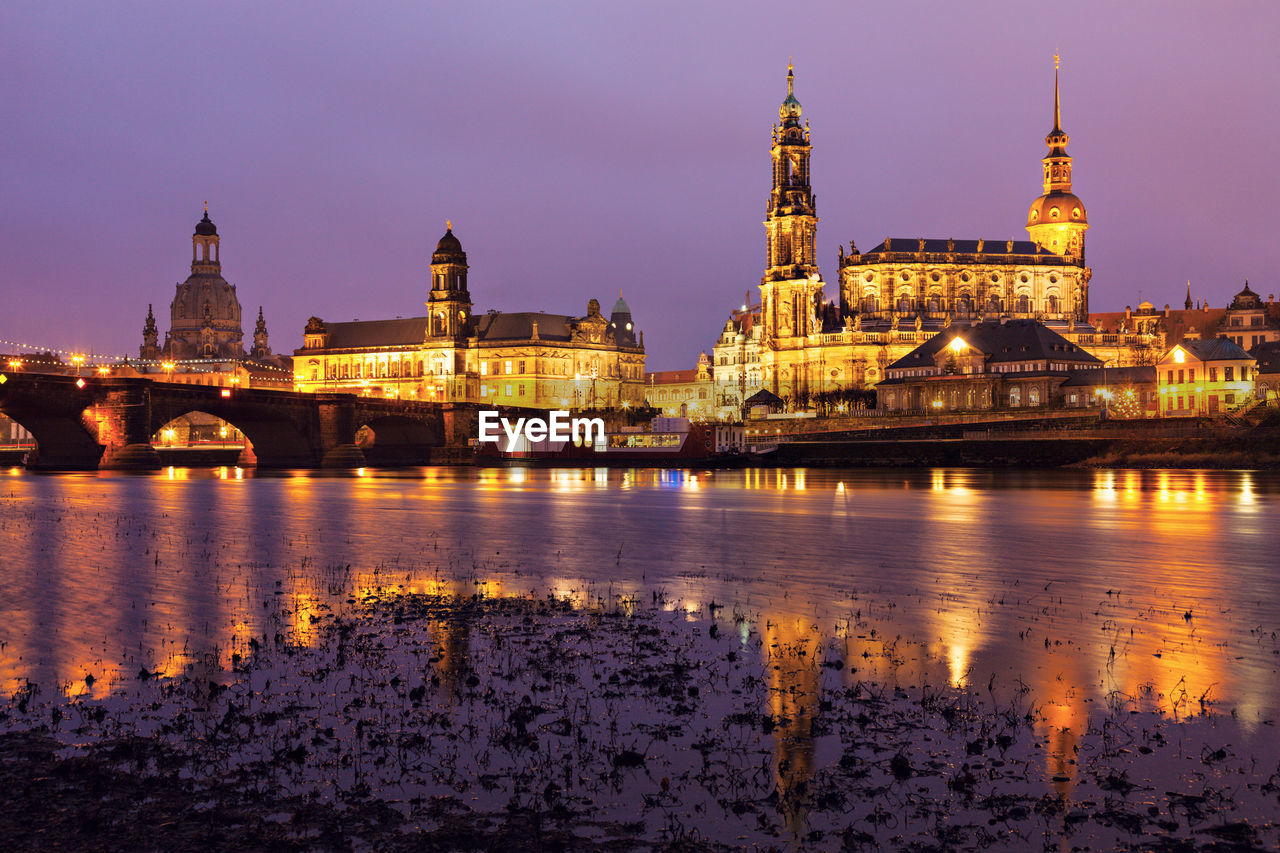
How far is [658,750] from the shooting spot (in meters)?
10.4

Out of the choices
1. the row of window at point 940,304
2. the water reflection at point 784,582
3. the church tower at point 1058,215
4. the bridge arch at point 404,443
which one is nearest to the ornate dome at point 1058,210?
the church tower at point 1058,215

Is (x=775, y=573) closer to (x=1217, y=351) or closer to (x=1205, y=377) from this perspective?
(x=1205, y=377)

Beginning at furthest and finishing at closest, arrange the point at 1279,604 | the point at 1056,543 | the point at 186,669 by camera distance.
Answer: the point at 1056,543, the point at 1279,604, the point at 186,669

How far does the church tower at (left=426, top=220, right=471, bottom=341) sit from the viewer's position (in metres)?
187

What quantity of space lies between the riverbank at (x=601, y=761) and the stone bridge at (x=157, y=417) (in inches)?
2902

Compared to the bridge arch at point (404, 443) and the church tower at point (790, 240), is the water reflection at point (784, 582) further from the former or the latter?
the church tower at point (790, 240)

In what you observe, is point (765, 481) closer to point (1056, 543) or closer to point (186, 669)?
point (1056, 543)

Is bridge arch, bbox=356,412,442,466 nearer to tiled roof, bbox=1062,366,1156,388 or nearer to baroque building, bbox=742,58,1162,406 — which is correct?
baroque building, bbox=742,58,1162,406

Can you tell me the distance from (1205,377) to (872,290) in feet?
222

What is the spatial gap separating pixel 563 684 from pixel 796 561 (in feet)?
48.1

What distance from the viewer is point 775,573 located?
→ 24.3 metres

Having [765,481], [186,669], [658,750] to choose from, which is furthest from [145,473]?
[658,750]

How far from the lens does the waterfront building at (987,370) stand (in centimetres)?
12538

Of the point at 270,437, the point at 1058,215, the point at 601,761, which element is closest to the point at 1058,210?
the point at 1058,215
